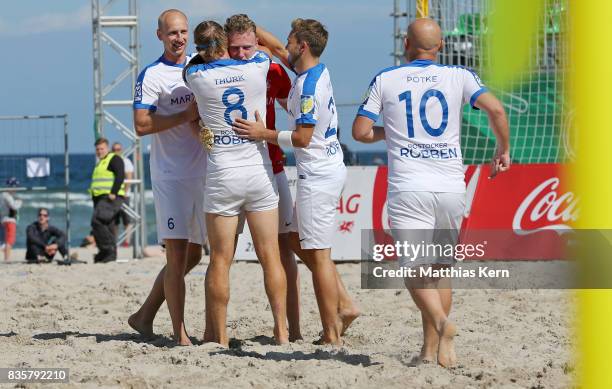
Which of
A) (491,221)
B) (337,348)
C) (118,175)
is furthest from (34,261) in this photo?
(337,348)

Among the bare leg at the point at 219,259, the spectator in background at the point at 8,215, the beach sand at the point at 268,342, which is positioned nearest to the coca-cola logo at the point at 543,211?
the beach sand at the point at 268,342

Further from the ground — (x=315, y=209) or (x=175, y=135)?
(x=175, y=135)

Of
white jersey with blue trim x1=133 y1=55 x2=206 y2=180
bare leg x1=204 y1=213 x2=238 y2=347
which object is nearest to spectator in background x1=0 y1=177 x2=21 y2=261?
white jersey with blue trim x1=133 y1=55 x2=206 y2=180

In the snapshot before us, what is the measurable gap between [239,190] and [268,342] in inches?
38.6

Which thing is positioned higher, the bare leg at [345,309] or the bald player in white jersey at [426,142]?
the bald player in white jersey at [426,142]

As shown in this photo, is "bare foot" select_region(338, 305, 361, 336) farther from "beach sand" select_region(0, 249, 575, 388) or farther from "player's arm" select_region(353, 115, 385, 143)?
"player's arm" select_region(353, 115, 385, 143)

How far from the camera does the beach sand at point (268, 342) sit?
14.0ft

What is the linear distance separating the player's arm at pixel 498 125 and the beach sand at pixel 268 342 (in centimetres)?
91

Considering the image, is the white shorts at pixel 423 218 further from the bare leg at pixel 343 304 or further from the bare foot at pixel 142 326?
the bare foot at pixel 142 326

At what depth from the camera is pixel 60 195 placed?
127ft

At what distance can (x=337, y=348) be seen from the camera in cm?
507

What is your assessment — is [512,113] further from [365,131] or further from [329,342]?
[365,131]

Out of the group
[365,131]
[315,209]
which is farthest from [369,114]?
[315,209]

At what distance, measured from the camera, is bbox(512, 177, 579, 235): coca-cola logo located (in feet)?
32.7
